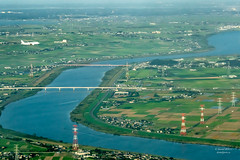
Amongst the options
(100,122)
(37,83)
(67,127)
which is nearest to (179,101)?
(100,122)

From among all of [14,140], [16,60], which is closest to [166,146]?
[14,140]

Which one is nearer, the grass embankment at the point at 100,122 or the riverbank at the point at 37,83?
the grass embankment at the point at 100,122

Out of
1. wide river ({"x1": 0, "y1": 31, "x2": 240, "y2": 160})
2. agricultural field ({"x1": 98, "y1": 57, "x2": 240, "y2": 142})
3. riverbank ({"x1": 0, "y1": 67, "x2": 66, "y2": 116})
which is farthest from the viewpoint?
riverbank ({"x1": 0, "y1": 67, "x2": 66, "y2": 116})

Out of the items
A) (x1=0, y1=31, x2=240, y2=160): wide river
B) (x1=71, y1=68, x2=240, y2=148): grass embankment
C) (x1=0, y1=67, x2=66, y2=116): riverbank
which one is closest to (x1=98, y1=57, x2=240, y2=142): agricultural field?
(x1=71, y1=68, x2=240, y2=148): grass embankment

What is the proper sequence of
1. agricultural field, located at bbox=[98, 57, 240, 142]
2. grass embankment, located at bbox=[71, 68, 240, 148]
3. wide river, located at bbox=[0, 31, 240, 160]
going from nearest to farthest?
wide river, located at bbox=[0, 31, 240, 160] → grass embankment, located at bbox=[71, 68, 240, 148] → agricultural field, located at bbox=[98, 57, 240, 142]

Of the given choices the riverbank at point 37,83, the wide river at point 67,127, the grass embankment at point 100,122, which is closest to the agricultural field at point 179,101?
the grass embankment at point 100,122

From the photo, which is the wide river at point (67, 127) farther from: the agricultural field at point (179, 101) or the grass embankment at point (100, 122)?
the agricultural field at point (179, 101)

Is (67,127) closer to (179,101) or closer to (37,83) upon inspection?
(179,101)

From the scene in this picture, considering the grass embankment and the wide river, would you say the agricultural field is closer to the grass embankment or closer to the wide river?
the grass embankment
